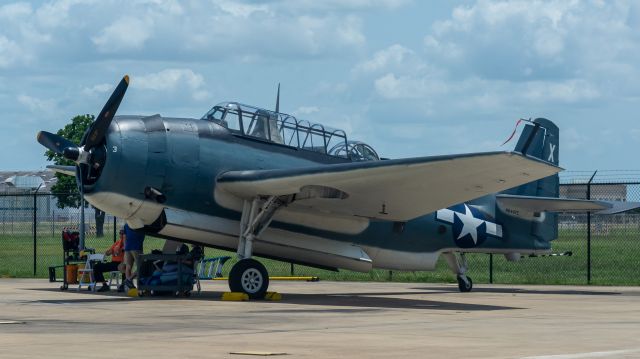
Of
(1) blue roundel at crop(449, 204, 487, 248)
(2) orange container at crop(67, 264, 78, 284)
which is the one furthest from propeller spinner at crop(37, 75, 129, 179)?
(1) blue roundel at crop(449, 204, 487, 248)

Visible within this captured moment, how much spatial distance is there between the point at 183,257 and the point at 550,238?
849 cm

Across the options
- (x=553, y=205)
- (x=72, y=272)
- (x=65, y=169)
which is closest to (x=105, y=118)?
(x=72, y=272)

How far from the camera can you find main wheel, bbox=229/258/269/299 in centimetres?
2089

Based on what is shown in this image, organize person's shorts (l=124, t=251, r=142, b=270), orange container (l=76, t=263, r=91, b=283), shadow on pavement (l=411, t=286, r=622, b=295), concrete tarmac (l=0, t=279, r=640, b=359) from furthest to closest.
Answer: orange container (l=76, t=263, r=91, b=283) → shadow on pavement (l=411, t=286, r=622, b=295) → person's shorts (l=124, t=251, r=142, b=270) → concrete tarmac (l=0, t=279, r=640, b=359)

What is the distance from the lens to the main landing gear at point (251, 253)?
68.6 feet

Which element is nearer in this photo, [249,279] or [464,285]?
[249,279]

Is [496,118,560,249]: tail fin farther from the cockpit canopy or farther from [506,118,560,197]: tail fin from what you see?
the cockpit canopy

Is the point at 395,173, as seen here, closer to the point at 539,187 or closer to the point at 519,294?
the point at 519,294

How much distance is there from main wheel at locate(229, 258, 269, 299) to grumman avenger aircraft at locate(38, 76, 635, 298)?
18 millimetres

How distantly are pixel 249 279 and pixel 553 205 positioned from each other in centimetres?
695

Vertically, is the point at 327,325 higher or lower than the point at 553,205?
lower

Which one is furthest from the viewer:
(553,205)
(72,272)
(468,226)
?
(72,272)

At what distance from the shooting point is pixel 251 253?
2123 centimetres

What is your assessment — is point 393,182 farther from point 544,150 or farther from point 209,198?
point 544,150
